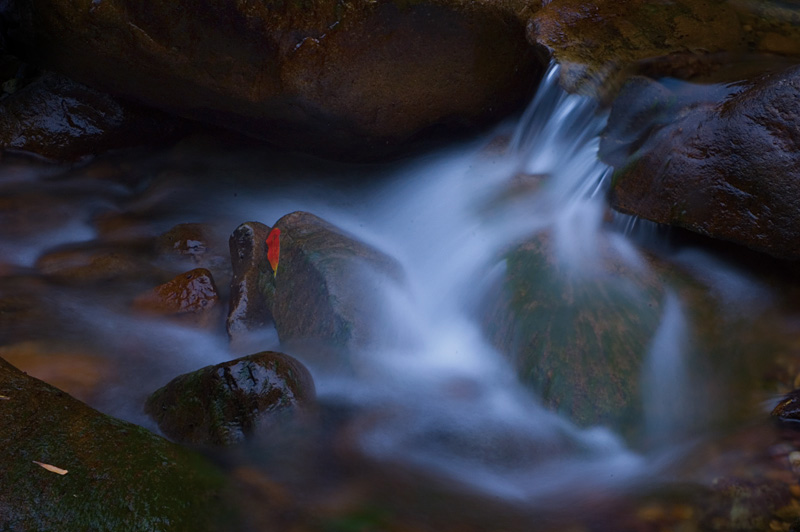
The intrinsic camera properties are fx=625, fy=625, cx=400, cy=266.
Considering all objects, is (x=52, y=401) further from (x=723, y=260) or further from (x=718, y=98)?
(x=718, y=98)

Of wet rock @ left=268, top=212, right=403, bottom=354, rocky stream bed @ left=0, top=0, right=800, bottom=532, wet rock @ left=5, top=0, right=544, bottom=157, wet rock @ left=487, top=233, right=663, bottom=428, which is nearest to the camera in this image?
rocky stream bed @ left=0, top=0, right=800, bottom=532

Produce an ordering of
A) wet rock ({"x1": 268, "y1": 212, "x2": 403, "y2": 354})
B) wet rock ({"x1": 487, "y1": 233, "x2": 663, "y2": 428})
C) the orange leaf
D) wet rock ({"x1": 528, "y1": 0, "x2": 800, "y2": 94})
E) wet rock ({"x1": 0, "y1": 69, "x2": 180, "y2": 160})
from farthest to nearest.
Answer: wet rock ({"x1": 0, "y1": 69, "x2": 180, "y2": 160}), wet rock ({"x1": 528, "y1": 0, "x2": 800, "y2": 94}), the orange leaf, wet rock ({"x1": 268, "y1": 212, "x2": 403, "y2": 354}), wet rock ({"x1": 487, "y1": 233, "x2": 663, "y2": 428})

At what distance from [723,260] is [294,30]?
3405 mm

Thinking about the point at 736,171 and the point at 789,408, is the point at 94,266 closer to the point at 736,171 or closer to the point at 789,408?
the point at 736,171

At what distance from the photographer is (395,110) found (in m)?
5.23

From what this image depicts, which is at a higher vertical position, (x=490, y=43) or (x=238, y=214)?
(x=490, y=43)

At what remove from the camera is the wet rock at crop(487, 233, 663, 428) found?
355cm

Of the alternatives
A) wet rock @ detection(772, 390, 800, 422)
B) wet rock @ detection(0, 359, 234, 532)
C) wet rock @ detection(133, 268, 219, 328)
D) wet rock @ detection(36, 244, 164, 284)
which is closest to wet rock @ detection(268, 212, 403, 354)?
wet rock @ detection(133, 268, 219, 328)

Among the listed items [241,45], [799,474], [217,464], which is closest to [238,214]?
[241,45]

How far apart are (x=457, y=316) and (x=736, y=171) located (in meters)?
1.95

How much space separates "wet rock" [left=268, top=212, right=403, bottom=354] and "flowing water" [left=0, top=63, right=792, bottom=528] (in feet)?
0.46

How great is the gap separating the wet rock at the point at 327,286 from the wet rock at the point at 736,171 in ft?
6.02

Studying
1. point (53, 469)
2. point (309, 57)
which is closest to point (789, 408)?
point (53, 469)

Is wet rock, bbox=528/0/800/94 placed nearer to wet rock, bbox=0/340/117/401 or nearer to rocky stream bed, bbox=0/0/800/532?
rocky stream bed, bbox=0/0/800/532
